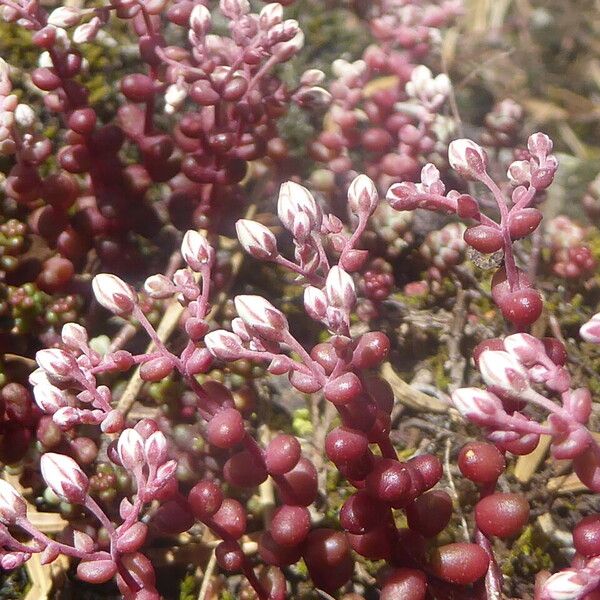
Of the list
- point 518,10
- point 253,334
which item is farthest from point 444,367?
point 518,10

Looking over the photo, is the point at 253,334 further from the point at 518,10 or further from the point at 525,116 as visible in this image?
the point at 518,10

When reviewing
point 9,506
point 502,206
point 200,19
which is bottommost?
point 9,506

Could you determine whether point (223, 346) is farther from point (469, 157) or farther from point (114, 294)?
point (469, 157)

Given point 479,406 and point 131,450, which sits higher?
point 479,406

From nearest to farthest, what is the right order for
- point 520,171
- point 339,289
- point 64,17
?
point 339,289, point 520,171, point 64,17

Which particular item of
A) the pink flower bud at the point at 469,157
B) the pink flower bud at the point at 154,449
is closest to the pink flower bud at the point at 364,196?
the pink flower bud at the point at 469,157

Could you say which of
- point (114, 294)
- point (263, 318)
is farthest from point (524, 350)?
point (114, 294)
